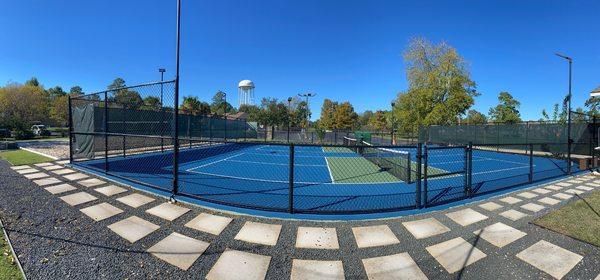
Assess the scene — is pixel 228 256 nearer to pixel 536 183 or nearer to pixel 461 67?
pixel 536 183

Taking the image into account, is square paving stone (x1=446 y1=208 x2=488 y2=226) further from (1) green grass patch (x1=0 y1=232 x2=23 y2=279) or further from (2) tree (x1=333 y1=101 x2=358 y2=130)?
(2) tree (x1=333 y1=101 x2=358 y2=130)

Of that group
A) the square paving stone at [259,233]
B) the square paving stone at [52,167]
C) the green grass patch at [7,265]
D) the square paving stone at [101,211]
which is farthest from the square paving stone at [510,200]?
the square paving stone at [52,167]

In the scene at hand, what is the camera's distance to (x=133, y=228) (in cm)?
452

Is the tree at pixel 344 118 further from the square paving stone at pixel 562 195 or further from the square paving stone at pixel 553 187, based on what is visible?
the square paving stone at pixel 562 195

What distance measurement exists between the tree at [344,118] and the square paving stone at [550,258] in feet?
190

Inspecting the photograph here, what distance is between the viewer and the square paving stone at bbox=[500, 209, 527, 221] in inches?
209

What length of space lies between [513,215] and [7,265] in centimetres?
791

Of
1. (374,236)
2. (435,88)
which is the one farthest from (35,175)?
(435,88)

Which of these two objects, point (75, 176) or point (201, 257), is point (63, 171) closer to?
point (75, 176)

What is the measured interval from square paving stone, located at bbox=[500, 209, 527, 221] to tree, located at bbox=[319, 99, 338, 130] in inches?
2305

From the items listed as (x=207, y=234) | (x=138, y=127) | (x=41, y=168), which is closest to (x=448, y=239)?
(x=207, y=234)

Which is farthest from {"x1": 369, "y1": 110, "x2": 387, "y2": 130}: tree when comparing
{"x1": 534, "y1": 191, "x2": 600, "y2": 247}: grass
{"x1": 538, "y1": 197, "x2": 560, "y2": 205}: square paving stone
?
{"x1": 534, "y1": 191, "x2": 600, "y2": 247}: grass

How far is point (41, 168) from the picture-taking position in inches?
365

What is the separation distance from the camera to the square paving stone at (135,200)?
5774 millimetres
